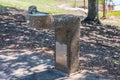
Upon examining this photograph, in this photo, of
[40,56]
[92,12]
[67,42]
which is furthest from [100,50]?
[92,12]

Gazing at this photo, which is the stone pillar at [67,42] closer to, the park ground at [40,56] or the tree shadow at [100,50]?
the park ground at [40,56]

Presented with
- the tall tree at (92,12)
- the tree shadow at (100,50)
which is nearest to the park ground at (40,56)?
the tree shadow at (100,50)

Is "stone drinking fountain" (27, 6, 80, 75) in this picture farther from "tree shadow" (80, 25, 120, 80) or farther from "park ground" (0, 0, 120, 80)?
"tree shadow" (80, 25, 120, 80)

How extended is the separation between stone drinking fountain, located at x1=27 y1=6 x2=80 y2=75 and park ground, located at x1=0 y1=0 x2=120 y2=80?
17cm

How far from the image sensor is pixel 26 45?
22.0ft

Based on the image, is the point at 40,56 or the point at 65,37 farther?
the point at 40,56

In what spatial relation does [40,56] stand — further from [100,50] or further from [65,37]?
[100,50]

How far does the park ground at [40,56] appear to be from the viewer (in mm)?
5074

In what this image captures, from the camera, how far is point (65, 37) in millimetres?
4957

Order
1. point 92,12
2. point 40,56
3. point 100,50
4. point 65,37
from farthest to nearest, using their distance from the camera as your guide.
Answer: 1. point 92,12
2. point 100,50
3. point 40,56
4. point 65,37

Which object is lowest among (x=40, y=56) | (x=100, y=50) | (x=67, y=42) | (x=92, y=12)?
(x=100, y=50)

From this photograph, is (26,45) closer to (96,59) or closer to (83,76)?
(96,59)

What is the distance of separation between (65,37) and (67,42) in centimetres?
9

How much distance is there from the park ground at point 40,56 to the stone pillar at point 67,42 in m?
0.16
